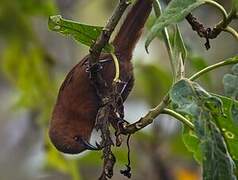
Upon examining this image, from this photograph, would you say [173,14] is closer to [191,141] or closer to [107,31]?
[107,31]

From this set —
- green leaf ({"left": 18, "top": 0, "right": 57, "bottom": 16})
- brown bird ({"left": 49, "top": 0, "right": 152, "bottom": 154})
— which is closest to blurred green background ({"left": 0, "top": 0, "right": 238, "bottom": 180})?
green leaf ({"left": 18, "top": 0, "right": 57, "bottom": 16})

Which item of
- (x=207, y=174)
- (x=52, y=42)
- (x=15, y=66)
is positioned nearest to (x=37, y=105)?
(x=15, y=66)

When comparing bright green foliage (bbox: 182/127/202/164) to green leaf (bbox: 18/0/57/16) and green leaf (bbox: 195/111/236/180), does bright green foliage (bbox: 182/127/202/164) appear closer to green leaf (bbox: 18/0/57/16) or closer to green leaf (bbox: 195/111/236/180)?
green leaf (bbox: 195/111/236/180)

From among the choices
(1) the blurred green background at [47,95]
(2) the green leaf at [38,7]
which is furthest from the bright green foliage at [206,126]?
(2) the green leaf at [38,7]

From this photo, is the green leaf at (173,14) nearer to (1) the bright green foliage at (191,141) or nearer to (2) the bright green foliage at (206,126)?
(2) the bright green foliage at (206,126)

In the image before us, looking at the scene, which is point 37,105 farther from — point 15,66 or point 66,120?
point 66,120

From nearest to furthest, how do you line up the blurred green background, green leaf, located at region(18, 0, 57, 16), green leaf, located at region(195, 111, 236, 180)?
green leaf, located at region(195, 111, 236, 180) → green leaf, located at region(18, 0, 57, 16) → the blurred green background

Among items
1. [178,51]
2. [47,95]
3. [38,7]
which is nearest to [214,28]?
[178,51]
